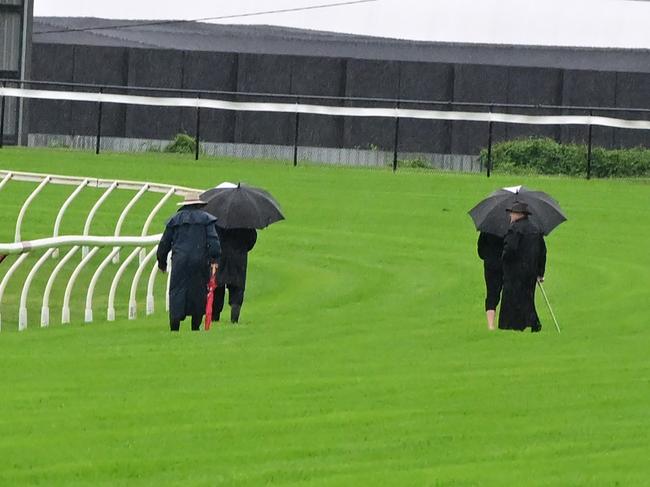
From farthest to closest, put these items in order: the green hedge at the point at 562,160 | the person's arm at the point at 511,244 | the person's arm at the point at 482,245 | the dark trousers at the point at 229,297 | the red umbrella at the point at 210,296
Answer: the green hedge at the point at 562,160 < the dark trousers at the point at 229,297 < the person's arm at the point at 482,245 < the red umbrella at the point at 210,296 < the person's arm at the point at 511,244

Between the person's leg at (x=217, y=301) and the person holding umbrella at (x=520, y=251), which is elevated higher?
the person holding umbrella at (x=520, y=251)

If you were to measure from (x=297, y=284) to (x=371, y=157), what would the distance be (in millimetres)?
17826

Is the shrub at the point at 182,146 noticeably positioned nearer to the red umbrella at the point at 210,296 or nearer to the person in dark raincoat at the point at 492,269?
the red umbrella at the point at 210,296

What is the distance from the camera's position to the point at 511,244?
14320 millimetres

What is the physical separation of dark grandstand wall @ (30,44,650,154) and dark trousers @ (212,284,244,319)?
2122cm

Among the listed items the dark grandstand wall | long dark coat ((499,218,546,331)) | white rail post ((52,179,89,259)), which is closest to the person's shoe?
long dark coat ((499,218,546,331))

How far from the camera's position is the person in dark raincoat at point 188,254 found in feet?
45.6

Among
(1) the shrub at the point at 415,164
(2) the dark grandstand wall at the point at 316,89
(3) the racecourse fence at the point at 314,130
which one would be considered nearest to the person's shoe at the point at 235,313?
(1) the shrub at the point at 415,164

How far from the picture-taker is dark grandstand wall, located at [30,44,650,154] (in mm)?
37188

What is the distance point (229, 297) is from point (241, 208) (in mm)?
736

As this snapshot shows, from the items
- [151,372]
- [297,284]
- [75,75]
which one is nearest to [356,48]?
[75,75]

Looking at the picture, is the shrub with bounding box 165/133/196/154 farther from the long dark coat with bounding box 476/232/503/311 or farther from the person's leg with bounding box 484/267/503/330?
the person's leg with bounding box 484/267/503/330

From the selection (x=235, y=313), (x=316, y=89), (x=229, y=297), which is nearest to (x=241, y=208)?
(x=229, y=297)

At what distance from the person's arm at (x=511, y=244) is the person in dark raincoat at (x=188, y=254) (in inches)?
87.4
